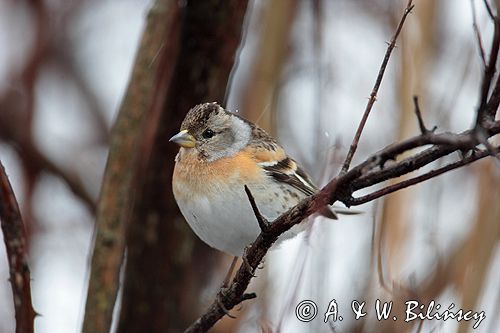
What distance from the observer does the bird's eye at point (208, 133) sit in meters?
3.34

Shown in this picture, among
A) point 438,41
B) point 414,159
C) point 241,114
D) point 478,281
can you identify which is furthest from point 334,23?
point 414,159

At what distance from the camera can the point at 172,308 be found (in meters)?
3.38

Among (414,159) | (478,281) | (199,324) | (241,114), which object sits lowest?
(199,324)

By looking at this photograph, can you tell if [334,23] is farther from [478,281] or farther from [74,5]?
[478,281]

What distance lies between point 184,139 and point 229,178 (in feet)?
0.80

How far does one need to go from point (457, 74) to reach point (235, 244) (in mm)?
1152

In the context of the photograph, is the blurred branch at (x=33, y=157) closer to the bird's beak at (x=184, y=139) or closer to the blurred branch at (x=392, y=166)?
the bird's beak at (x=184, y=139)

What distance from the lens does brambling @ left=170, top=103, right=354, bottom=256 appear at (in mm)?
3021

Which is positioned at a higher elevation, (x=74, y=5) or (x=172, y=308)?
(x=74, y=5)

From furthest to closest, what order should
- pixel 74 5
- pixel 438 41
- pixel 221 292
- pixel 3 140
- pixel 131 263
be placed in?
1. pixel 74 5
2. pixel 3 140
3. pixel 438 41
4. pixel 131 263
5. pixel 221 292

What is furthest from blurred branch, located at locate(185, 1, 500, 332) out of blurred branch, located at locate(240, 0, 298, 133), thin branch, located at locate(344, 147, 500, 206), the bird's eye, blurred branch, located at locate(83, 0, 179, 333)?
the bird's eye

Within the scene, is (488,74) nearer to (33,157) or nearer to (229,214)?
(229,214)

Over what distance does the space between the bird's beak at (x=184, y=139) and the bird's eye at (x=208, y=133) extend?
0.26 ft

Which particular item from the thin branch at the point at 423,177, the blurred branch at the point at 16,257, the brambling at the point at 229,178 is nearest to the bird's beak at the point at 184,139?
the brambling at the point at 229,178
